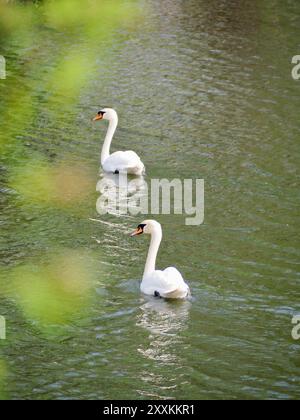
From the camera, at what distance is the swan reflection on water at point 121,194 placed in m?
13.8

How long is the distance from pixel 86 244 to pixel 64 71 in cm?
883

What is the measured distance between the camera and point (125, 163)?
14.9 metres

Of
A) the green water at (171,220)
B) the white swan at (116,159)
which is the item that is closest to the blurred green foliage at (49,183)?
the green water at (171,220)

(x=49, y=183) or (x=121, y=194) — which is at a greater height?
(x=121, y=194)

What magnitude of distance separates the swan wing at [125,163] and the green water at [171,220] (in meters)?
0.33

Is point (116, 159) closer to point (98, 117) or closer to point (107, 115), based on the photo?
point (107, 115)

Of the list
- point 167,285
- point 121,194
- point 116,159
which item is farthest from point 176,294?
point 116,159

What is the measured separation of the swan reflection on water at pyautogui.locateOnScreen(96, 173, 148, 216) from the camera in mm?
13766

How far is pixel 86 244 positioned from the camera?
12.2 meters

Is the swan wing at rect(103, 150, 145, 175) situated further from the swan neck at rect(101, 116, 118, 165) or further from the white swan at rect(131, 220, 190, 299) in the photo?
the white swan at rect(131, 220, 190, 299)

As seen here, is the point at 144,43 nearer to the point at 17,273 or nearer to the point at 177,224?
the point at 177,224

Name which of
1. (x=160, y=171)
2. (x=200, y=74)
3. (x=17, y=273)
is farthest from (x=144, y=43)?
(x=17, y=273)

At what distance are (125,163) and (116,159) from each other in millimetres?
338

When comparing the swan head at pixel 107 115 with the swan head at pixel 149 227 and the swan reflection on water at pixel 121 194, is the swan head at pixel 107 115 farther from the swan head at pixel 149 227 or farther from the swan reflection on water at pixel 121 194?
the swan head at pixel 149 227
